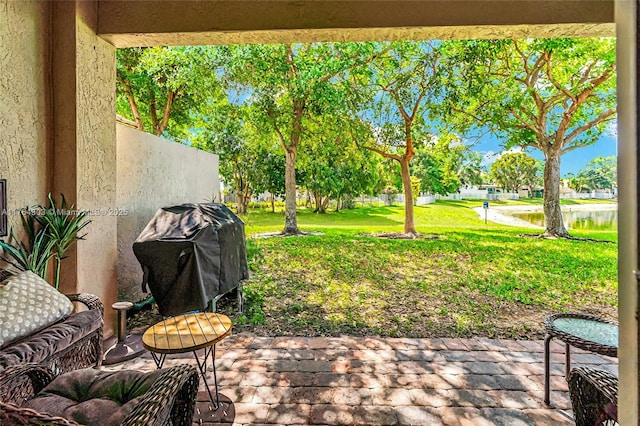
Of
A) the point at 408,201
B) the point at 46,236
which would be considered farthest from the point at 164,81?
the point at 408,201

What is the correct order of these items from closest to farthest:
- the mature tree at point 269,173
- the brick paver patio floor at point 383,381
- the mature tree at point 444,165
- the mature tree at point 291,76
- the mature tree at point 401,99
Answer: the brick paver patio floor at point 383,381, the mature tree at point 291,76, the mature tree at point 401,99, the mature tree at point 444,165, the mature tree at point 269,173

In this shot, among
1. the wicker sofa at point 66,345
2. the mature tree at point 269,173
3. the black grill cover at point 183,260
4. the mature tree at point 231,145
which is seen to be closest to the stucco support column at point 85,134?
the black grill cover at point 183,260

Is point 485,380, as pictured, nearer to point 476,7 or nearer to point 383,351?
point 383,351

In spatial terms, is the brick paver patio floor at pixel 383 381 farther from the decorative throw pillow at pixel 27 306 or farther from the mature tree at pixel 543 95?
the mature tree at pixel 543 95

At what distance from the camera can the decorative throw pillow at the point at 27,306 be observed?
1.95m

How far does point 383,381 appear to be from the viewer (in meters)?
2.55

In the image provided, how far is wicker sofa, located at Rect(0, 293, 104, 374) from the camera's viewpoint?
1810 mm

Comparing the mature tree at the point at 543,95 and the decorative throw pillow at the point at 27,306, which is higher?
the mature tree at the point at 543,95

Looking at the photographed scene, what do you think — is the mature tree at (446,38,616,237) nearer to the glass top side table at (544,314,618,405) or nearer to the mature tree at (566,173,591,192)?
the glass top side table at (544,314,618,405)

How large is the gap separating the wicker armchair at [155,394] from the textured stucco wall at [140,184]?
2.01m

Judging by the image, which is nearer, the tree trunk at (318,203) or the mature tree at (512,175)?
the tree trunk at (318,203)

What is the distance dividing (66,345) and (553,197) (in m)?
11.6

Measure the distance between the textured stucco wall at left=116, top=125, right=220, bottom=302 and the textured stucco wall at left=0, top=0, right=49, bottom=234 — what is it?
75 centimetres

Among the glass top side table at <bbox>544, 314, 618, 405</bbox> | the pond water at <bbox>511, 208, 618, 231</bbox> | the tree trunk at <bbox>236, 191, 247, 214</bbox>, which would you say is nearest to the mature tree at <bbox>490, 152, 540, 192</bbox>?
the pond water at <bbox>511, 208, 618, 231</bbox>
